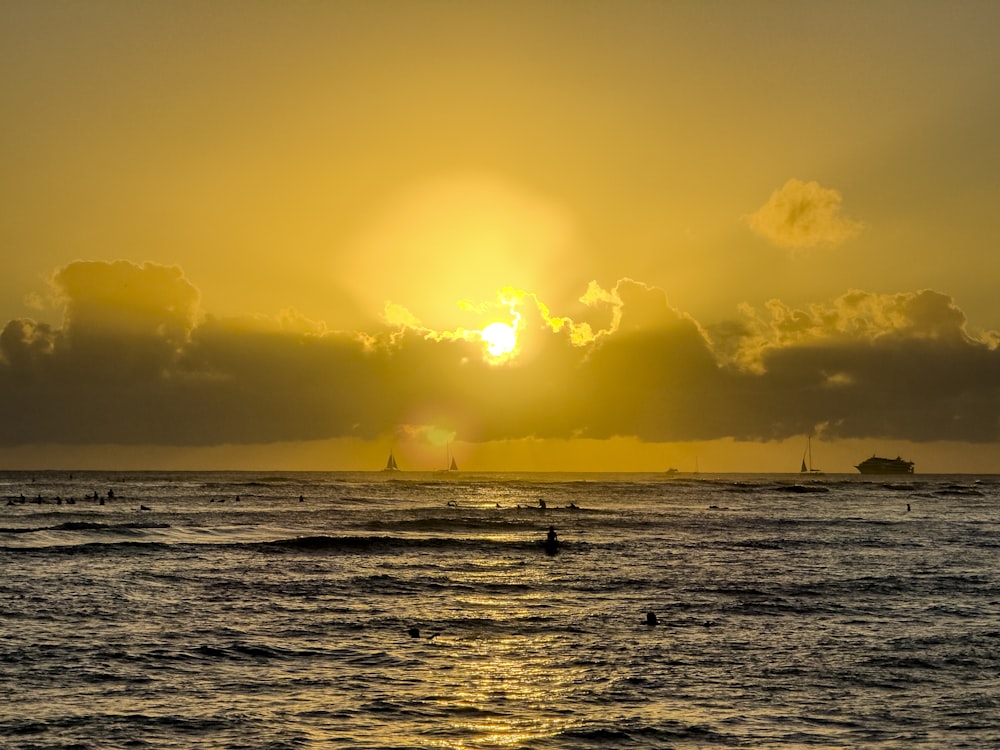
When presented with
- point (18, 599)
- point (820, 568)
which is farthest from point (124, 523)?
point (820, 568)

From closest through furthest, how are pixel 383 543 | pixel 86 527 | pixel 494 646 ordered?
1. pixel 494 646
2. pixel 383 543
3. pixel 86 527

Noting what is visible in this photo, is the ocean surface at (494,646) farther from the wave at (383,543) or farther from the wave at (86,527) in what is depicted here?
the wave at (86,527)

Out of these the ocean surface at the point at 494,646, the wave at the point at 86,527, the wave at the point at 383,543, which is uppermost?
the ocean surface at the point at 494,646

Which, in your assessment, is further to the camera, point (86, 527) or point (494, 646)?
point (86, 527)

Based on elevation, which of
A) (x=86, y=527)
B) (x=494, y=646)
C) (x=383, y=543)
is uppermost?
(x=494, y=646)

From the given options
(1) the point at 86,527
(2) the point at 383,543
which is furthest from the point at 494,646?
(1) the point at 86,527

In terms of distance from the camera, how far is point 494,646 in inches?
1578

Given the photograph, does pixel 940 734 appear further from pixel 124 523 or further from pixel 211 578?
pixel 124 523

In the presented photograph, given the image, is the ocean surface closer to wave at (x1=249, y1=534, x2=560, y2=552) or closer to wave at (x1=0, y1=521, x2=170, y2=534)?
wave at (x1=249, y1=534, x2=560, y2=552)

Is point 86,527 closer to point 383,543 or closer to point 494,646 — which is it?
point 383,543

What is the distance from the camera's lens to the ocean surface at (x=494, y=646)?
28500mm

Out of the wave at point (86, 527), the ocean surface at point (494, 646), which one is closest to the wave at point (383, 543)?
the ocean surface at point (494, 646)

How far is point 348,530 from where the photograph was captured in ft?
342

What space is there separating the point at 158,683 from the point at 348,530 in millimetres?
71620
